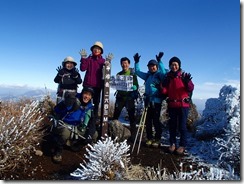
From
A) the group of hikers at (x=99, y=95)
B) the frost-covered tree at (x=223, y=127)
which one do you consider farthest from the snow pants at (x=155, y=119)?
the frost-covered tree at (x=223, y=127)

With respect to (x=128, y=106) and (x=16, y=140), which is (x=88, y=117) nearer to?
(x=128, y=106)

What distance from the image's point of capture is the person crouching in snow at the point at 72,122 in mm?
5297

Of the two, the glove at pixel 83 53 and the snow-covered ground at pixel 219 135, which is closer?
the snow-covered ground at pixel 219 135

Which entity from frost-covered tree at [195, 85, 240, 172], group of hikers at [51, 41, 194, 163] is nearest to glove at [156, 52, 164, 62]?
group of hikers at [51, 41, 194, 163]

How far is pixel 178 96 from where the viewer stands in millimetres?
5598

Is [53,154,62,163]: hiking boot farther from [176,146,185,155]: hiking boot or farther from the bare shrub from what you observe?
[176,146,185,155]: hiking boot

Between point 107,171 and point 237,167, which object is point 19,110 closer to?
point 107,171

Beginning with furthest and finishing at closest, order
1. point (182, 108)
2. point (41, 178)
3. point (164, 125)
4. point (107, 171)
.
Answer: point (164, 125)
point (182, 108)
point (41, 178)
point (107, 171)

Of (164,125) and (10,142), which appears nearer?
(10,142)

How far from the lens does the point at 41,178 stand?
4.51m

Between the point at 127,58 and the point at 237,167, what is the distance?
9.10 feet

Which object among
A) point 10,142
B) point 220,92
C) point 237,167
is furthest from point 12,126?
point 220,92

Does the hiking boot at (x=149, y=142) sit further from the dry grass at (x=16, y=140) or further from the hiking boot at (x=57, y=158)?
the dry grass at (x=16, y=140)

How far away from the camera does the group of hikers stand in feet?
18.0
